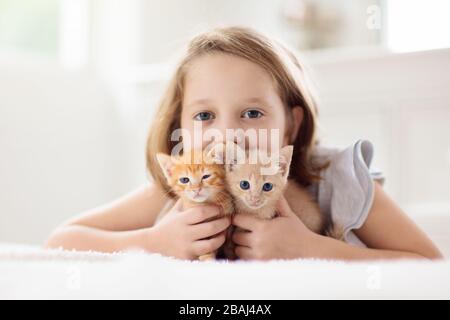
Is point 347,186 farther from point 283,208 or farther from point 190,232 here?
point 190,232

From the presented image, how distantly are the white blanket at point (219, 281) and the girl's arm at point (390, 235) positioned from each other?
0.40 m

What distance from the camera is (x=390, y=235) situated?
101 cm

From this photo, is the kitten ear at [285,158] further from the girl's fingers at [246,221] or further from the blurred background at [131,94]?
the blurred background at [131,94]

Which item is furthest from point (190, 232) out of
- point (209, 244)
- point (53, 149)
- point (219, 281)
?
point (53, 149)

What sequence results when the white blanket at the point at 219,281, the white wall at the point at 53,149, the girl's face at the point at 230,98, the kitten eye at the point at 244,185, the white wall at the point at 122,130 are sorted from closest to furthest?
1. the white blanket at the point at 219,281
2. the kitten eye at the point at 244,185
3. the girl's face at the point at 230,98
4. the white wall at the point at 122,130
5. the white wall at the point at 53,149

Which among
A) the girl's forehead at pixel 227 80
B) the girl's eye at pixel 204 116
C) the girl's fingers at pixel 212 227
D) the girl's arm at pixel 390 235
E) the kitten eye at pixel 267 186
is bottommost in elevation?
the girl's arm at pixel 390 235

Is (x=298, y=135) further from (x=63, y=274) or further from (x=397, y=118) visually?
(x=63, y=274)

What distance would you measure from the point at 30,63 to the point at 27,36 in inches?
7.3

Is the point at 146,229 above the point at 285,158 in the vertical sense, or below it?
below

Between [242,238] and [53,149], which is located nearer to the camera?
[242,238]

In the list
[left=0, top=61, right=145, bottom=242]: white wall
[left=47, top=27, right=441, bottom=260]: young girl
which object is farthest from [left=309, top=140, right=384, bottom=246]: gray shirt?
[left=0, top=61, right=145, bottom=242]: white wall

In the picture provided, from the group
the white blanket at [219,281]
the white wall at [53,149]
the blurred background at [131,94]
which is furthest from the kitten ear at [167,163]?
the white wall at [53,149]

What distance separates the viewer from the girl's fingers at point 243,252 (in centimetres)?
81

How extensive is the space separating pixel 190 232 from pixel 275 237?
137 millimetres
